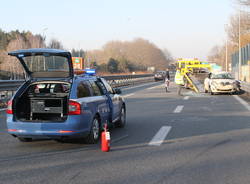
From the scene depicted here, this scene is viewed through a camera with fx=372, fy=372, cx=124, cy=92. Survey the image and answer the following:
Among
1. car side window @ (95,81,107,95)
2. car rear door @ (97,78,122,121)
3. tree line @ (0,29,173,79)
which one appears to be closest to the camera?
car side window @ (95,81,107,95)

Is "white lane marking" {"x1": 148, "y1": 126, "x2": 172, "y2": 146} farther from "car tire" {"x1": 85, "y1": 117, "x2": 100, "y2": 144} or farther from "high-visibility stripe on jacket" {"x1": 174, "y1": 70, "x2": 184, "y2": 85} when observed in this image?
"high-visibility stripe on jacket" {"x1": 174, "y1": 70, "x2": 184, "y2": 85}

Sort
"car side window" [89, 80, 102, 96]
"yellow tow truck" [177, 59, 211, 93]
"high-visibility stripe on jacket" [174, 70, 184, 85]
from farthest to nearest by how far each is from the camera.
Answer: "yellow tow truck" [177, 59, 211, 93]
"high-visibility stripe on jacket" [174, 70, 184, 85]
"car side window" [89, 80, 102, 96]

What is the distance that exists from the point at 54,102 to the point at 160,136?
2668mm

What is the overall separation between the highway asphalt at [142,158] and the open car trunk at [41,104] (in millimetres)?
620

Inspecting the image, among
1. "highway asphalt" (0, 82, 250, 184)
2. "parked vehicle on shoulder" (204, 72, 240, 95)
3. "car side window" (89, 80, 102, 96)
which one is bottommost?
"highway asphalt" (0, 82, 250, 184)

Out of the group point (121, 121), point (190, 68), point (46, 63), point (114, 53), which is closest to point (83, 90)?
point (46, 63)

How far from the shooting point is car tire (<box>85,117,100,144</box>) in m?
8.01

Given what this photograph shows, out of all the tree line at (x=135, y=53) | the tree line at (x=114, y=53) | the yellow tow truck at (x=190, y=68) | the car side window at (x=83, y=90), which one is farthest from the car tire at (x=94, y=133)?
the tree line at (x=135, y=53)

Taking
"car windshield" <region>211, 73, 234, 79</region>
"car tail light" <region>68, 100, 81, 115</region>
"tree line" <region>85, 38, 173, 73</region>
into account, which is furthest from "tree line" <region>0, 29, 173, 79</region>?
"car tail light" <region>68, 100, 81, 115</region>

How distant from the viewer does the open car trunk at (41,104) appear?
812 centimetres

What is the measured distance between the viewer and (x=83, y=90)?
26.7 feet

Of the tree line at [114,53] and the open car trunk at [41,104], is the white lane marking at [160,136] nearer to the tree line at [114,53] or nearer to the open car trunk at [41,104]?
the open car trunk at [41,104]

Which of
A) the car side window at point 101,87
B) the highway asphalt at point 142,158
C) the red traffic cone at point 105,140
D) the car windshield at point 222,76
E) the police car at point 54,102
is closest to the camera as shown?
the highway asphalt at point 142,158

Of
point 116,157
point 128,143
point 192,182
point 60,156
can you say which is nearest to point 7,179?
point 60,156
